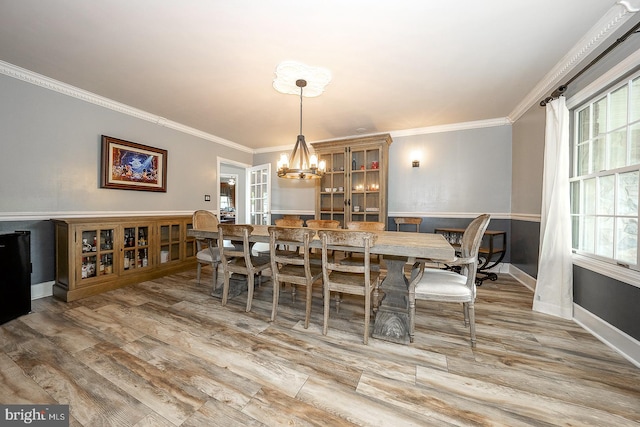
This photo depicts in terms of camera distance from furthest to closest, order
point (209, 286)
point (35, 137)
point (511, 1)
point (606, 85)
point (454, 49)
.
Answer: point (209, 286) < point (35, 137) < point (454, 49) < point (606, 85) < point (511, 1)

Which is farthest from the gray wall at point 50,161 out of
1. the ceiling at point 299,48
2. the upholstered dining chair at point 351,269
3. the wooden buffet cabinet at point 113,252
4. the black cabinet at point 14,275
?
the upholstered dining chair at point 351,269

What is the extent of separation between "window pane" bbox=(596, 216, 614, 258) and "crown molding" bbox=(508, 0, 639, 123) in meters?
1.42

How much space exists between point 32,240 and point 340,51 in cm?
382

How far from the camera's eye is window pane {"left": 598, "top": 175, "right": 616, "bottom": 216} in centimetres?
196

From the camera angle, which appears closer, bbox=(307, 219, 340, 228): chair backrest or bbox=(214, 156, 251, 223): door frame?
bbox=(307, 219, 340, 228): chair backrest

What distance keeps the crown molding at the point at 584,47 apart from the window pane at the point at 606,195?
109cm

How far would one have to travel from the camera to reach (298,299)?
109 inches

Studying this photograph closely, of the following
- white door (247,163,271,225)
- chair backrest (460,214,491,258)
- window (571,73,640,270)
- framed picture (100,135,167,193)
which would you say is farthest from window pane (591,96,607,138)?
framed picture (100,135,167,193)

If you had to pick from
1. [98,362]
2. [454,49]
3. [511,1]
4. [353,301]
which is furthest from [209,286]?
[511,1]

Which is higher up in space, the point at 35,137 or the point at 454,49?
the point at 454,49

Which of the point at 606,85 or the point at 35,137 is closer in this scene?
the point at 606,85

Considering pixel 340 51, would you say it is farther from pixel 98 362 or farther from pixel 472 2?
pixel 98 362

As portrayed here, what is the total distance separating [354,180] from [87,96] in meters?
3.92

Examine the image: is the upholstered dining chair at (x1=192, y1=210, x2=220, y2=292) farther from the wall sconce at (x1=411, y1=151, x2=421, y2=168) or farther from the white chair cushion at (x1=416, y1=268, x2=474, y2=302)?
the wall sconce at (x1=411, y1=151, x2=421, y2=168)
